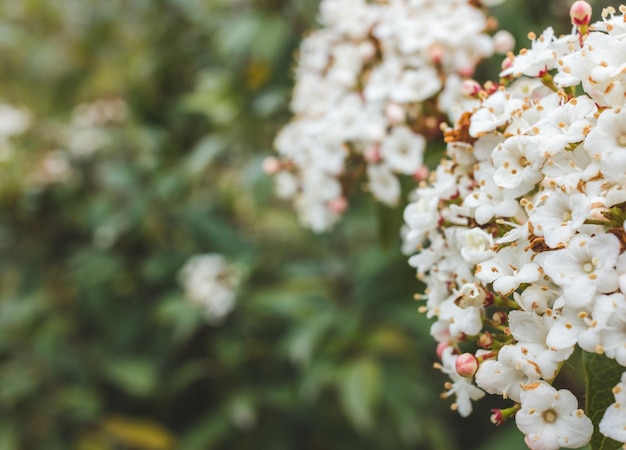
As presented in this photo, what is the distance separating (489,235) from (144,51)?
7.46 feet

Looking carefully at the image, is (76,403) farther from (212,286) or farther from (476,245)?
(476,245)

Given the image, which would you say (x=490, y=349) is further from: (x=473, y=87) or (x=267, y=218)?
(x=267, y=218)

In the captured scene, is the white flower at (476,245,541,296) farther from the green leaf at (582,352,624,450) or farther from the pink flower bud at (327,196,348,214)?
the pink flower bud at (327,196,348,214)

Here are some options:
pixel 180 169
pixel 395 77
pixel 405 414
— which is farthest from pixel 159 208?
pixel 395 77

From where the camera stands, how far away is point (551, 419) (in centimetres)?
71

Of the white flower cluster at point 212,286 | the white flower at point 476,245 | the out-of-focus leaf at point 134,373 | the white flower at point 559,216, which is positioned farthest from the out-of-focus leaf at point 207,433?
the white flower at point 559,216

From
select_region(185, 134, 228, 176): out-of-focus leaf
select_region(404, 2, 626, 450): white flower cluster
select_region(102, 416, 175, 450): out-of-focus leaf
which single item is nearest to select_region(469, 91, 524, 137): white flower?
select_region(404, 2, 626, 450): white flower cluster

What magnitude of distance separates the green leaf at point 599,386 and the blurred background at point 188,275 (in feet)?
4.27

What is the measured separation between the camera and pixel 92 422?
8.34 feet

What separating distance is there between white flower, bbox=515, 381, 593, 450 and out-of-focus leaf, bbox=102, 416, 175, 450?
1895mm

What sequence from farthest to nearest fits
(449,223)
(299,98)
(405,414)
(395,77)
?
(405,414) < (299,98) < (395,77) < (449,223)

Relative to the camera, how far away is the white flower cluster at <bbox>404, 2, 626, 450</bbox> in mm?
668

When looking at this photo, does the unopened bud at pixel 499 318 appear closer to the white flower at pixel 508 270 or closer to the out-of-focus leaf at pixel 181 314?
the white flower at pixel 508 270

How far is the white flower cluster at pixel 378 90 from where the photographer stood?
4.03ft
